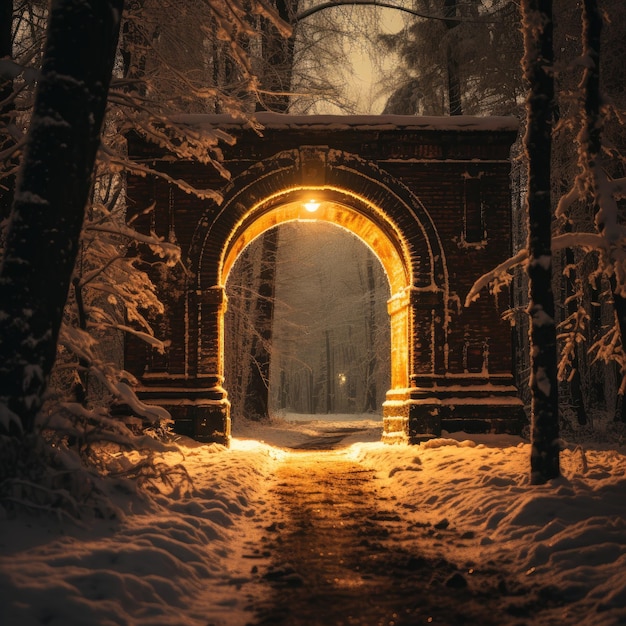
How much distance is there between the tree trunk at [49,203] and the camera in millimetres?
4934

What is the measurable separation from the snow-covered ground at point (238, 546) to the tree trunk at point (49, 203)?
1.13 meters

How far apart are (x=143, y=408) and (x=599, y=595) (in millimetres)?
4092

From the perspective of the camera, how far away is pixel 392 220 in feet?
42.2

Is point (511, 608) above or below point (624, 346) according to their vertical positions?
below

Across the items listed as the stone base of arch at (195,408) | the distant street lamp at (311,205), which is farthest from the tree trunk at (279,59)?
the stone base of arch at (195,408)

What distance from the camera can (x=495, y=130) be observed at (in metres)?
12.6

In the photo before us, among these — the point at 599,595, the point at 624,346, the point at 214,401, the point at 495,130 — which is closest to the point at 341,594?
the point at 599,595

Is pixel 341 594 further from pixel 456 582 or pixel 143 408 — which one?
pixel 143 408

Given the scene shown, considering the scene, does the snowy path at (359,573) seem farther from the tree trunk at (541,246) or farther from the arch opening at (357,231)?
the arch opening at (357,231)

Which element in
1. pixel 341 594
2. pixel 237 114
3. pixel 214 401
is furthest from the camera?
pixel 214 401

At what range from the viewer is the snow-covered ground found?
141 inches

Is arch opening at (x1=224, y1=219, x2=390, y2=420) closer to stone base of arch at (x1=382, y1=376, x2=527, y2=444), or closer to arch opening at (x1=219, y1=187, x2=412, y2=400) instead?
arch opening at (x1=219, y1=187, x2=412, y2=400)

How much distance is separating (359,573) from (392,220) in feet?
30.0

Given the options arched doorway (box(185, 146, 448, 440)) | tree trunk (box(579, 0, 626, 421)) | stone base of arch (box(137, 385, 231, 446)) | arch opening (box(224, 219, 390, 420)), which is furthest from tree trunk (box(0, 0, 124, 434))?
arch opening (box(224, 219, 390, 420))
